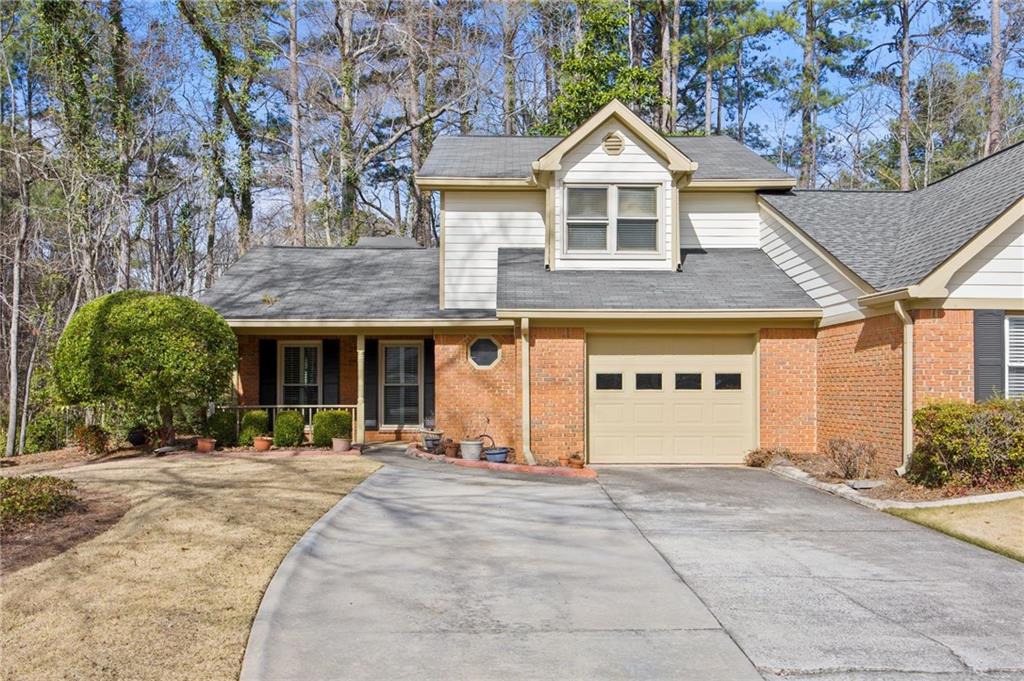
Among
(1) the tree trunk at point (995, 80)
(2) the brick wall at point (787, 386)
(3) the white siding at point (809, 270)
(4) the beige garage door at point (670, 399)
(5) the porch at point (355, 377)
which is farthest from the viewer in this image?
(1) the tree trunk at point (995, 80)

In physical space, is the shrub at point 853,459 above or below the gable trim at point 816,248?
below

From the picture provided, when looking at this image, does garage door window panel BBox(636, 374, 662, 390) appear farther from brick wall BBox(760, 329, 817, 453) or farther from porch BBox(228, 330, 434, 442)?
porch BBox(228, 330, 434, 442)

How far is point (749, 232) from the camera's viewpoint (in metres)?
17.0

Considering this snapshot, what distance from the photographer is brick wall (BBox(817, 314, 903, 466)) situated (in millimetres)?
11734

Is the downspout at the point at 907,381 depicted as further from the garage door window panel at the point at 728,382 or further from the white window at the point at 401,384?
the white window at the point at 401,384

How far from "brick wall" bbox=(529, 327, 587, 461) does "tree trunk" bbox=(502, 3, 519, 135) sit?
19430 mm

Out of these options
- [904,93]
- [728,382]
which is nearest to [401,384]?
[728,382]

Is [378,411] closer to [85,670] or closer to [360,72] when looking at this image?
[85,670]

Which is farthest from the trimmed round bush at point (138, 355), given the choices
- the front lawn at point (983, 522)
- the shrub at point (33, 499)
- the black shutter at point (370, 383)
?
the front lawn at point (983, 522)

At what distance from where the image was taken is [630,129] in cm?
1559

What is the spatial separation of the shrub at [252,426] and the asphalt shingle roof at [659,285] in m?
5.35

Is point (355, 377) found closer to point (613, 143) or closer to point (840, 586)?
point (613, 143)

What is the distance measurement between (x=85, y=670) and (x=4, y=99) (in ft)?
81.4

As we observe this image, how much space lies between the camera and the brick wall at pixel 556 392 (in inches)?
547
